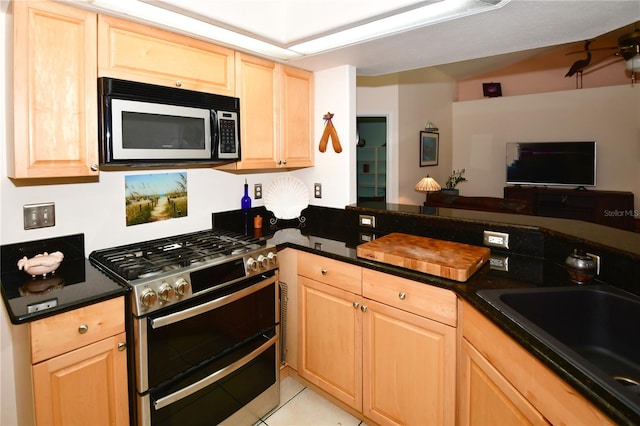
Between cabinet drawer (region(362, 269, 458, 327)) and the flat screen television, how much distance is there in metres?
5.59

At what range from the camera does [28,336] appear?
1.33 metres

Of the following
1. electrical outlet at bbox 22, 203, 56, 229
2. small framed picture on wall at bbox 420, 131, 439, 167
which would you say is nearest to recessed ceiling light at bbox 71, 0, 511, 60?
electrical outlet at bbox 22, 203, 56, 229

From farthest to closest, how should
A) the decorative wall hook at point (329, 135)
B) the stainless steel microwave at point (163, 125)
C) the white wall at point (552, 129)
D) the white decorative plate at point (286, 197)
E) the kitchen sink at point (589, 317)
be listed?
the white wall at point (552, 129), the white decorative plate at point (286, 197), the decorative wall hook at point (329, 135), the stainless steel microwave at point (163, 125), the kitchen sink at point (589, 317)

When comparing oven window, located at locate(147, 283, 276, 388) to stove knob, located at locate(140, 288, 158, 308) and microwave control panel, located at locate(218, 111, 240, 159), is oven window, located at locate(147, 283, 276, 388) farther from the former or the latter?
microwave control panel, located at locate(218, 111, 240, 159)

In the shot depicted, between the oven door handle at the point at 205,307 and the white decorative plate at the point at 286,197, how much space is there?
2.76ft

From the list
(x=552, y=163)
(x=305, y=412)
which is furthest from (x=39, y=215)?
Result: (x=552, y=163)

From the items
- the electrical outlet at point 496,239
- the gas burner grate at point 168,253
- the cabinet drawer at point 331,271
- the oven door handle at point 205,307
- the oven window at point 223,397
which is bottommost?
the oven window at point 223,397

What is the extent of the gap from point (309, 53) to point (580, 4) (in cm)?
138

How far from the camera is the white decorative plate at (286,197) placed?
2855 millimetres

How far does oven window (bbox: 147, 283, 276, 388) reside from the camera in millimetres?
1612

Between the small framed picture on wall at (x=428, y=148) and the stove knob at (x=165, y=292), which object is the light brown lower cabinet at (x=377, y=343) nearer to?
the stove knob at (x=165, y=292)

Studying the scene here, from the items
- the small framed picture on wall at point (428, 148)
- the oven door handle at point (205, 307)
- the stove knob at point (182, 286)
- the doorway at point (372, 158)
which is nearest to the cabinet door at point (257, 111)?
the oven door handle at point (205, 307)

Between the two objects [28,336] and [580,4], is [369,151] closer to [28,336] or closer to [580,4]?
[580,4]

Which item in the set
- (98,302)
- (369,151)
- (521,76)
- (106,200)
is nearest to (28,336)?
(98,302)
